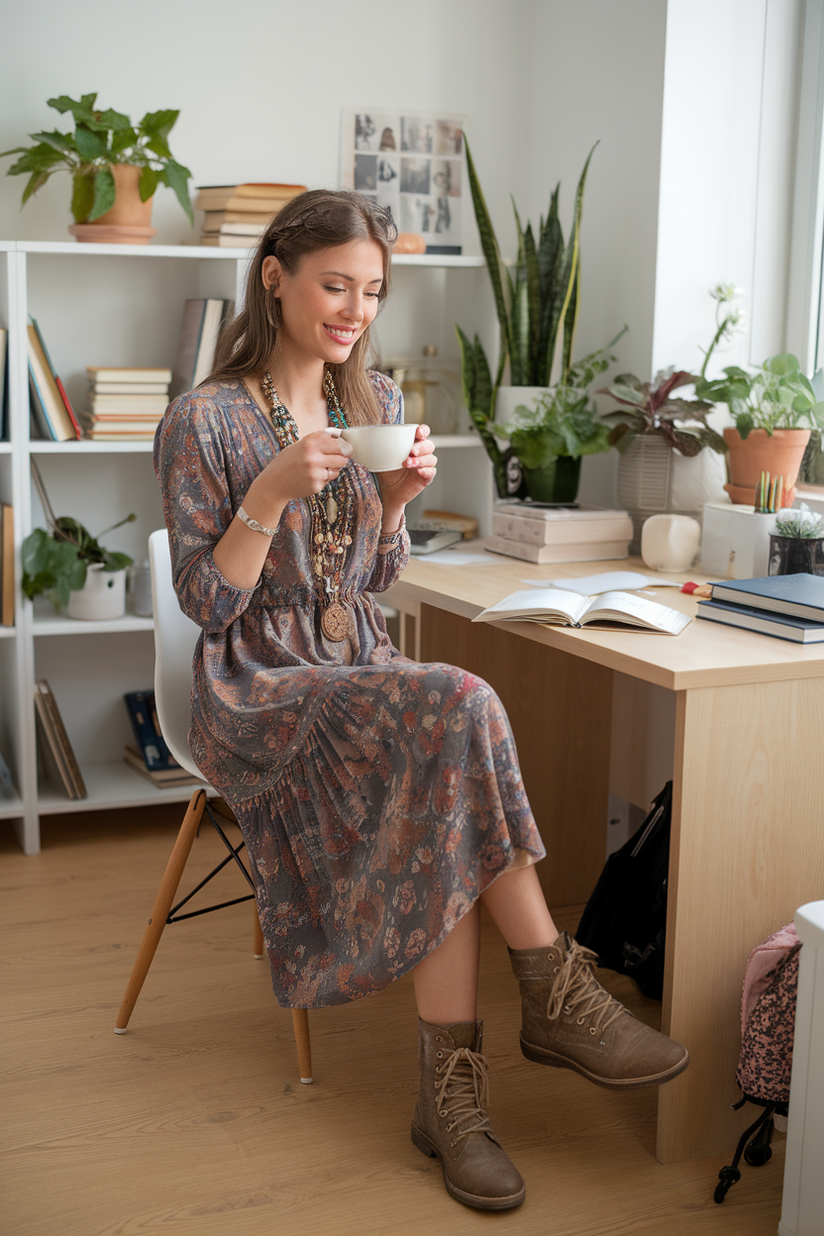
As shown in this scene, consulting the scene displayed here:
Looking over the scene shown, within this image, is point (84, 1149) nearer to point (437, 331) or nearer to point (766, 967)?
point (766, 967)

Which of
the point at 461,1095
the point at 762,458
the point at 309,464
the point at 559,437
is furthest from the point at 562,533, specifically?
the point at 461,1095

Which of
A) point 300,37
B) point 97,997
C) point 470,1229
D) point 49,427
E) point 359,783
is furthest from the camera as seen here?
point 300,37

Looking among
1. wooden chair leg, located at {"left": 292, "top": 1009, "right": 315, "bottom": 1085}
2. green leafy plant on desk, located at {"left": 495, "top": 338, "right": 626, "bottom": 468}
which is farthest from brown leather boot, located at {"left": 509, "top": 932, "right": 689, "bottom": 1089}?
green leafy plant on desk, located at {"left": 495, "top": 338, "right": 626, "bottom": 468}

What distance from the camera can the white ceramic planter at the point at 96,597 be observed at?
273 cm

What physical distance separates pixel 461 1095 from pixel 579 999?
20cm

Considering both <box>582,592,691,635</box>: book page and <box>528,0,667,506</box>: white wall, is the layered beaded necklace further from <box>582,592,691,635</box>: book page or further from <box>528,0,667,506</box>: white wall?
<box>528,0,667,506</box>: white wall

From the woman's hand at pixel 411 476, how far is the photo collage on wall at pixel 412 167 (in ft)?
4.41

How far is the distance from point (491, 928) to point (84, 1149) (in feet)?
3.40

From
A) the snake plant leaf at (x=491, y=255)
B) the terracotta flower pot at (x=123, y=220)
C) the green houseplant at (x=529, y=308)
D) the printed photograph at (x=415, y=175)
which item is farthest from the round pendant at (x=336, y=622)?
the printed photograph at (x=415, y=175)

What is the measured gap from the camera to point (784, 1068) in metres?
1.53

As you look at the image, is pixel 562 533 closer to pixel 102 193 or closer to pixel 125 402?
pixel 125 402

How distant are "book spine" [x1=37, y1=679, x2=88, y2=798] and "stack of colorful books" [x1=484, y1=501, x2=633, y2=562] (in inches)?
43.9

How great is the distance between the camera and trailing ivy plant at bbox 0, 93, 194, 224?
2.52m

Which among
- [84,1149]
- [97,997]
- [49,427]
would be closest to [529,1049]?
[84,1149]
